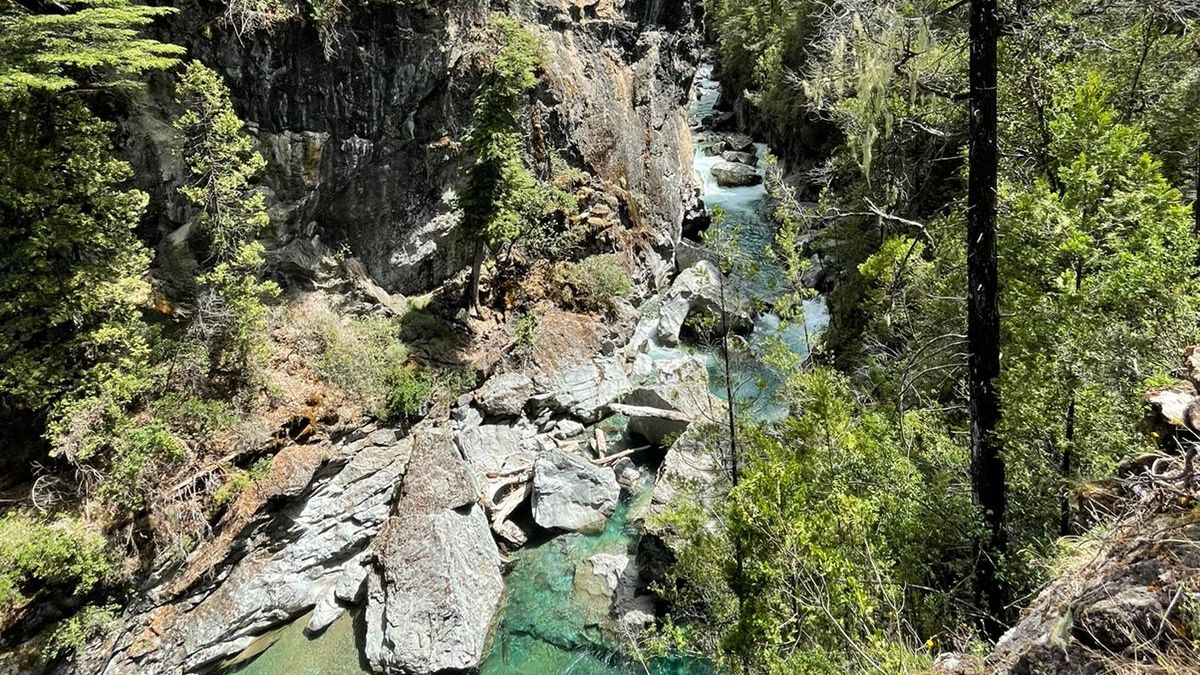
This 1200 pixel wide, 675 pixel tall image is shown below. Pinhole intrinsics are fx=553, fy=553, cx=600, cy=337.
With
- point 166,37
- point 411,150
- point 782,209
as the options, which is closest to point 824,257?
point 782,209

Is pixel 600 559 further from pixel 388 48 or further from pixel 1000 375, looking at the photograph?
pixel 388 48

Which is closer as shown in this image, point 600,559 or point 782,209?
point 782,209

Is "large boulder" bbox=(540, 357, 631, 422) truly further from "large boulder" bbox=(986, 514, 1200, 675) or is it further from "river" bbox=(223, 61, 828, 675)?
"large boulder" bbox=(986, 514, 1200, 675)

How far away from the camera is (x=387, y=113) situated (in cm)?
1616

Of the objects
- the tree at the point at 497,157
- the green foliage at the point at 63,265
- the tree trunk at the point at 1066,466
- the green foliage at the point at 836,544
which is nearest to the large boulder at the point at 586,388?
the tree at the point at 497,157

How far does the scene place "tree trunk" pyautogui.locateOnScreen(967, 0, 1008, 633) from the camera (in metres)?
5.61

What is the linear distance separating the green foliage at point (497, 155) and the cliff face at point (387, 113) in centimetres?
198

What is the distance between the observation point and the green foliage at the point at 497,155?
614 inches

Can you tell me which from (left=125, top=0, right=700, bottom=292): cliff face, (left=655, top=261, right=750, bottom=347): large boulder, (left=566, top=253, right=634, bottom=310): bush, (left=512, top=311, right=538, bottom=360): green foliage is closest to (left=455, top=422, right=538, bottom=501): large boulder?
(left=512, top=311, right=538, bottom=360): green foliage

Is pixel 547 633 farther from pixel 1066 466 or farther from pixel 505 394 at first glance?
pixel 1066 466

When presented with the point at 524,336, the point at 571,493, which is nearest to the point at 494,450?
the point at 571,493

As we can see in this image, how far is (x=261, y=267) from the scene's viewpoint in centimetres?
1411

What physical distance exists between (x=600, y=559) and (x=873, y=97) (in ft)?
35.3

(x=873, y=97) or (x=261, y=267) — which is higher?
(x=873, y=97)
